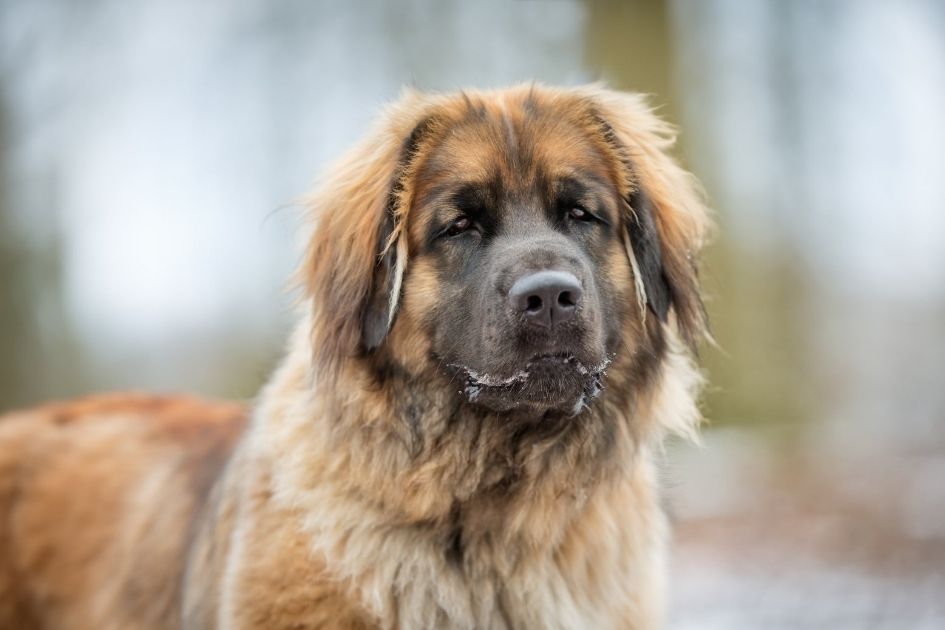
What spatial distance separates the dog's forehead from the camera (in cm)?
332

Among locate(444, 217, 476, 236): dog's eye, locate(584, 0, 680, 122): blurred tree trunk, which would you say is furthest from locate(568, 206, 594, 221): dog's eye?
locate(584, 0, 680, 122): blurred tree trunk

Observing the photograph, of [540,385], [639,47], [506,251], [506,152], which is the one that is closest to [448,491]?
[540,385]

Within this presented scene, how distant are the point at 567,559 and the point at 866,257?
377 inches

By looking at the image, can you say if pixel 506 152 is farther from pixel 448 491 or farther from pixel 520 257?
pixel 448 491

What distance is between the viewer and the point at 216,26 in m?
12.5

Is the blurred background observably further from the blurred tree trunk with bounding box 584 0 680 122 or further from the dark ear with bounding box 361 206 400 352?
the dark ear with bounding box 361 206 400 352

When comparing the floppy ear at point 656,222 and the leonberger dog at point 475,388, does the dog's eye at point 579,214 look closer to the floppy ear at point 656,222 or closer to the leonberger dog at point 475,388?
the leonberger dog at point 475,388

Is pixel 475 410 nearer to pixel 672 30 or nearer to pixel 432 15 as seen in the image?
pixel 672 30

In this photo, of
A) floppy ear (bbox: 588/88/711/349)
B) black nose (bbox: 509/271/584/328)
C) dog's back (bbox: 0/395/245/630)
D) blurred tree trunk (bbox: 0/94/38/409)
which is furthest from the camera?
blurred tree trunk (bbox: 0/94/38/409)

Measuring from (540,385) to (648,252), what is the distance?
74cm

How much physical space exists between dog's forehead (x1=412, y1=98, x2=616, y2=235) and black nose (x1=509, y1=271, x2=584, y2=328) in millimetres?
474

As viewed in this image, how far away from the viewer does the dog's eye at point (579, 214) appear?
3375 millimetres

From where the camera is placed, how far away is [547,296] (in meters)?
2.93

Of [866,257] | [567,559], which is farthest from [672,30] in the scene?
[567,559]
